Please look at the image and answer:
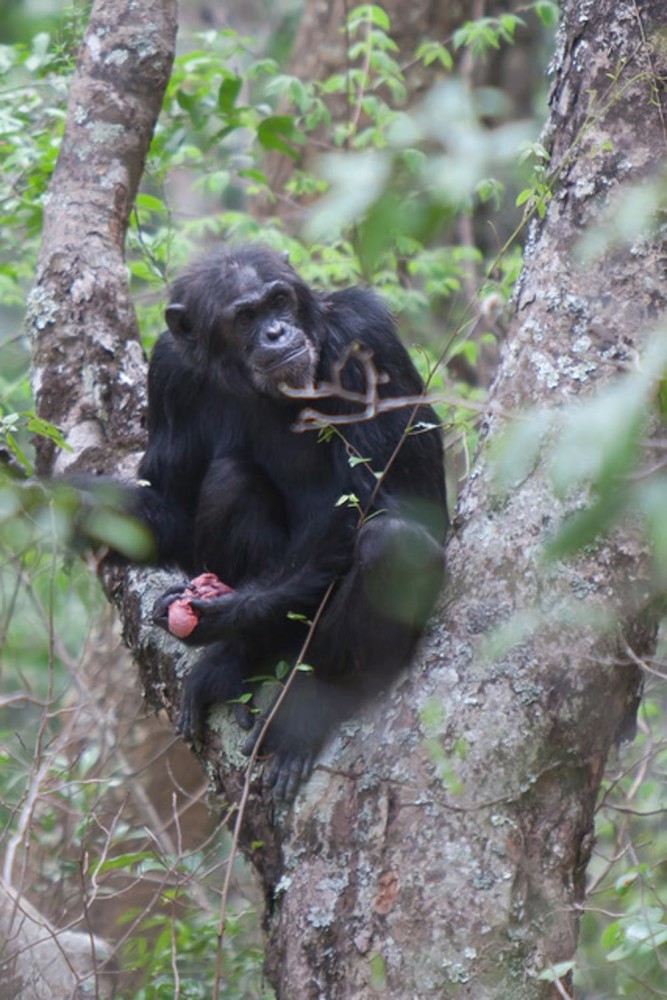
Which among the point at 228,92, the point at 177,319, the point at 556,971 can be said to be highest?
the point at 228,92

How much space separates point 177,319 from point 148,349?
251 centimetres

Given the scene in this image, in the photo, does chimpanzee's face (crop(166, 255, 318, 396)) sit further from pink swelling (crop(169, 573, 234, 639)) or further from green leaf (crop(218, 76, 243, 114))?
green leaf (crop(218, 76, 243, 114))

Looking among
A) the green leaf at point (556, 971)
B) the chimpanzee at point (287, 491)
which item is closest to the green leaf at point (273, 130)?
the chimpanzee at point (287, 491)

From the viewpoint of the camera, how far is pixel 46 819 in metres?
5.53

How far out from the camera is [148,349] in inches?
287

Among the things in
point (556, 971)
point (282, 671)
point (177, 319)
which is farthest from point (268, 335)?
point (556, 971)

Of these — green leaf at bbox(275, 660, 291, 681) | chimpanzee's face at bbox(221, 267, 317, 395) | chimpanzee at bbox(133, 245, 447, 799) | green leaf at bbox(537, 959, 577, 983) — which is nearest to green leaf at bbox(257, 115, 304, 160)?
chimpanzee at bbox(133, 245, 447, 799)

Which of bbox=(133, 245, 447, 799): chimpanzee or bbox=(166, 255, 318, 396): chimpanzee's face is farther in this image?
bbox=(166, 255, 318, 396): chimpanzee's face

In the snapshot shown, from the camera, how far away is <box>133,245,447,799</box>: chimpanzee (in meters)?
3.85

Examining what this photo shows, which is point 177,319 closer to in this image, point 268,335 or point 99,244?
point 268,335

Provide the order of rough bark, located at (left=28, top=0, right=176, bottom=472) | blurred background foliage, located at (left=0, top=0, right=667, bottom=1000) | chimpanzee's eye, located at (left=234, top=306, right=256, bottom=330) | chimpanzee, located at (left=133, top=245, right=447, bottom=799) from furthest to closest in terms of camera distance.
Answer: rough bark, located at (left=28, top=0, right=176, bottom=472)
chimpanzee's eye, located at (left=234, top=306, right=256, bottom=330)
chimpanzee, located at (left=133, top=245, right=447, bottom=799)
blurred background foliage, located at (left=0, top=0, right=667, bottom=1000)

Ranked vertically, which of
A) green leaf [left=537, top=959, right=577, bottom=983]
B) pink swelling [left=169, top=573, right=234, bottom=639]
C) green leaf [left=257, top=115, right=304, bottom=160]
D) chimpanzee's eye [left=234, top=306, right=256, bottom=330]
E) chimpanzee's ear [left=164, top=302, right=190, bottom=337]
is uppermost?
green leaf [left=257, top=115, right=304, bottom=160]

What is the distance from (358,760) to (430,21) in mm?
7616

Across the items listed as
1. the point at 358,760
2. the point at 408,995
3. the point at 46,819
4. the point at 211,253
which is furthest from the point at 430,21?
the point at 408,995
